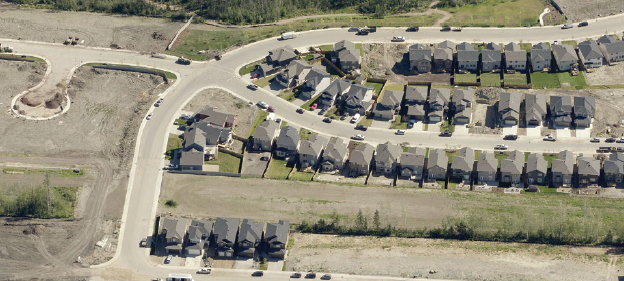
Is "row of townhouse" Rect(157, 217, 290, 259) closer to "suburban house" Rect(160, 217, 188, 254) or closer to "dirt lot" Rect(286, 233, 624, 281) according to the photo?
"suburban house" Rect(160, 217, 188, 254)

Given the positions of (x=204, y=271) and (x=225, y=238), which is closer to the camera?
(x=204, y=271)

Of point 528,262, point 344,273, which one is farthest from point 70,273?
point 528,262

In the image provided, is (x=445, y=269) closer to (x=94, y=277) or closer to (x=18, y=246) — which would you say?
(x=94, y=277)

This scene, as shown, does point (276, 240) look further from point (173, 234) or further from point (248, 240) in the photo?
point (173, 234)

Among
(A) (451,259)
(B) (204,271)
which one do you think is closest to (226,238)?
(B) (204,271)

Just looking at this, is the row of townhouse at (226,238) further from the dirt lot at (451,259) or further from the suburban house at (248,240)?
the dirt lot at (451,259)

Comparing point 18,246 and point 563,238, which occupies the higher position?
point 563,238

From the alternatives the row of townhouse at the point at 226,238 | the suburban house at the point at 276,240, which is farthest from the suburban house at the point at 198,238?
the suburban house at the point at 276,240
